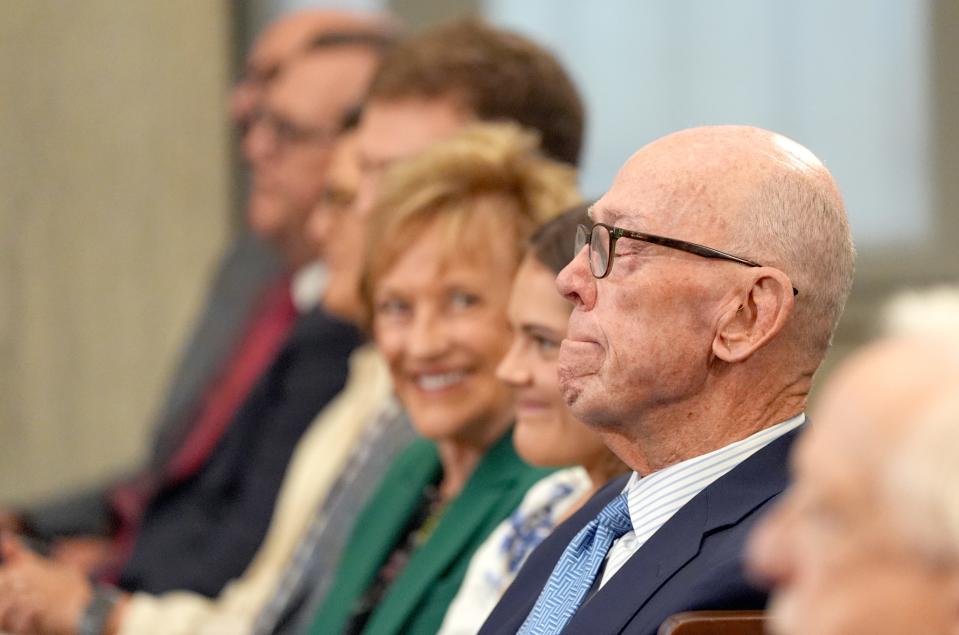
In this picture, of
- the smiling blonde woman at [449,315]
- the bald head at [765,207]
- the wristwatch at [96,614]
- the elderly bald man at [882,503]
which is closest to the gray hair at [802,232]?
the bald head at [765,207]

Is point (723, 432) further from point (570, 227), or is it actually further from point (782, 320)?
point (570, 227)

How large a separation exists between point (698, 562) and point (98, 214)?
531 cm

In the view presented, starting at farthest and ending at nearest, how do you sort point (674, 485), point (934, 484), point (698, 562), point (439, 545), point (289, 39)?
point (289, 39), point (439, 545), point (674, 485), point (698, 562), point (934, 484)

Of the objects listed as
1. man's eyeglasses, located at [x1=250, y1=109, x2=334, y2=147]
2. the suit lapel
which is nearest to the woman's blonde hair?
the suit lapel

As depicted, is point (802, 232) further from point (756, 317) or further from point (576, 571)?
point (576, 571)

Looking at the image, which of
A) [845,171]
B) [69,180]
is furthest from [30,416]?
[845,171]

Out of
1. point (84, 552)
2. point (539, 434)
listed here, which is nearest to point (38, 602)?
point (84, 552)

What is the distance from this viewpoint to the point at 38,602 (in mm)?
3490

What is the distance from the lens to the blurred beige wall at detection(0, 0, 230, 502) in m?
6.49

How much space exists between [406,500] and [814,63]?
8.90 feet

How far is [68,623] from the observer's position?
3.50 m

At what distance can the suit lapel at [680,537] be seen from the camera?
1.74 m

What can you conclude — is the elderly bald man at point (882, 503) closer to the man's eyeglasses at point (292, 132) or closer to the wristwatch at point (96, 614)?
the wristwatch at point (96, 614)

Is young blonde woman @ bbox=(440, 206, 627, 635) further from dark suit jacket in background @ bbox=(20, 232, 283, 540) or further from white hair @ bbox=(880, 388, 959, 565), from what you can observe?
dark suit jacket in background @ bbox=(20, 232, 283, 540)
